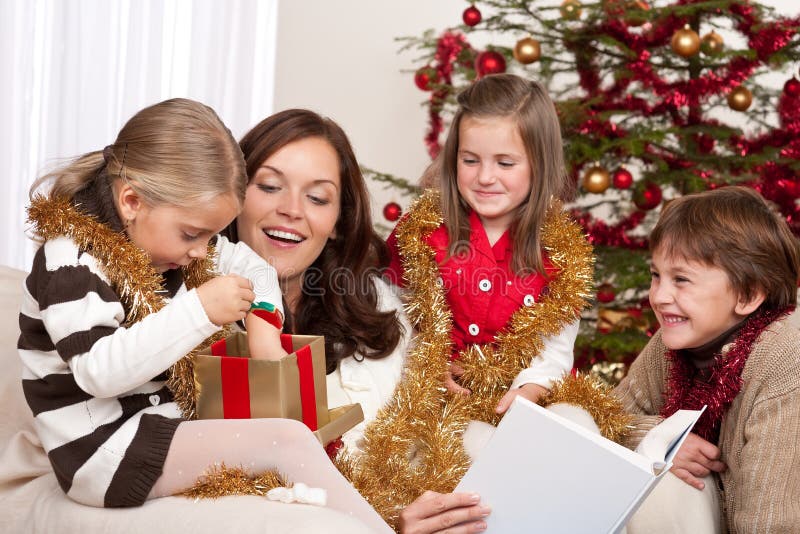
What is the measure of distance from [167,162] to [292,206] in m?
0.49

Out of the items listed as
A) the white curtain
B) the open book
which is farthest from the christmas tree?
the open book

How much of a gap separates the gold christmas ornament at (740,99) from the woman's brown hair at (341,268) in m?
1.74

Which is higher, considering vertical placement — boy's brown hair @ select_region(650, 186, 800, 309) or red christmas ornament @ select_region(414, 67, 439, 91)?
red christmas ornament @ select_region(414, 67, 439, 91)

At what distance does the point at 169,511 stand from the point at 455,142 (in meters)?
1.37

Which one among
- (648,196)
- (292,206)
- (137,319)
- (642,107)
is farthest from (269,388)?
(642,107)

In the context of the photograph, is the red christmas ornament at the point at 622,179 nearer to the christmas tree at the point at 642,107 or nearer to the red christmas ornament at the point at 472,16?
the christmas tree at the point at 642,107

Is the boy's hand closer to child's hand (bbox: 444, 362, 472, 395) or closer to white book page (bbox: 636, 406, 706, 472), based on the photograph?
child's hand (bbox: 444, 362, 472, 395)

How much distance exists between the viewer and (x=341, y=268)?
2.25 m

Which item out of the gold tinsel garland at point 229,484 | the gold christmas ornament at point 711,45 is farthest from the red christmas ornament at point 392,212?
the gold tinsel garland at point 229,484

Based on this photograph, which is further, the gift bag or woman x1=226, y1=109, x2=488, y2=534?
woman x1=226, y1=109, x2=488, y2=534

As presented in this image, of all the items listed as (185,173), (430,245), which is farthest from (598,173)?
(185,173)

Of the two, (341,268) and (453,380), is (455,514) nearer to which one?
(453,380)

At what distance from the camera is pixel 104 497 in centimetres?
150

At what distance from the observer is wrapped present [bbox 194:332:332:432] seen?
1560 mm
